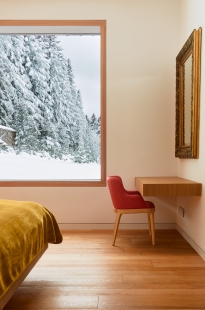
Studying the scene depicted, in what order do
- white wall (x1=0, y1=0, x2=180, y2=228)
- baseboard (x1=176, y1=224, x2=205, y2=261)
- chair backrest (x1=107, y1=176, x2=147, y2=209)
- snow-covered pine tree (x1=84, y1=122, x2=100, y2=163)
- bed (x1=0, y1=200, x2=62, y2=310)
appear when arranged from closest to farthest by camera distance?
bed (x1=0, y1=200, x2=62, y2=310)
baseboard (x1=176, y1=224, x2=205, y2=261)
chair backrest (x1=107, y1=176, x2=147, y2=209)
white wall (x1=0, y1=0, x2=180, y2=228)
snow-covered pine tree (x1=84, y1=122, x2=100, y2=163)

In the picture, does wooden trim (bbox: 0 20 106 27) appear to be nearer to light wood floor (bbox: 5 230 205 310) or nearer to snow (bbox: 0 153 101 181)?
snow (bbox: 0 153 101 181)

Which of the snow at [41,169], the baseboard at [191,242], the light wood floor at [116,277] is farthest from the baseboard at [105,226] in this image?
the snow at [41,169]

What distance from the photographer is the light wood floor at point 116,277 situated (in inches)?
74.0

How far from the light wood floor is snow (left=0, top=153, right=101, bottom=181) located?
3.04 ft

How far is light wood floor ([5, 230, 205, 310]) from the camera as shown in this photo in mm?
1879

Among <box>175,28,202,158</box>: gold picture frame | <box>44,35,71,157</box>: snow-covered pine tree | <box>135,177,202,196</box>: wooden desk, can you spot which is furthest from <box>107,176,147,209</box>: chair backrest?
<box>44,35,71,157</box>: snow-covered pine tree

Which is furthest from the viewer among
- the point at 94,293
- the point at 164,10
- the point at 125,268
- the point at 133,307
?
the point at 164,10

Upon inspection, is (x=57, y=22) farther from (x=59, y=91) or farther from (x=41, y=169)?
(x=41, y=169)

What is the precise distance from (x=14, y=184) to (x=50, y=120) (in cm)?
95

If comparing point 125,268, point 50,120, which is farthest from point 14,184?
point 125,268

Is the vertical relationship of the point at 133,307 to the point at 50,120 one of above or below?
below

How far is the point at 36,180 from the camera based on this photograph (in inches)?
147

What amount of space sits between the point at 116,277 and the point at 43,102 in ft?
8.07

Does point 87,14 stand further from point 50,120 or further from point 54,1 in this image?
point 50,120
